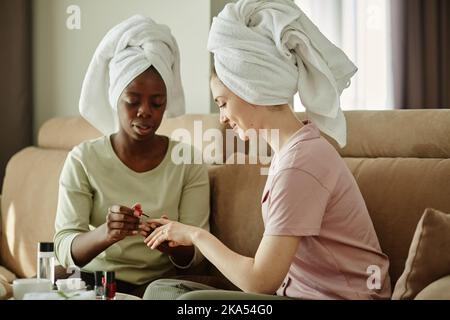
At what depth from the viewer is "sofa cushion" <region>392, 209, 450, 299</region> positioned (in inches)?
64.2

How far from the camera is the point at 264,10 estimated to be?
72.3 inches

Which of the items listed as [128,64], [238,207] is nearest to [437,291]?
[238,207]

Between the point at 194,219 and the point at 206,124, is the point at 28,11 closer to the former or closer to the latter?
the point at 206,124

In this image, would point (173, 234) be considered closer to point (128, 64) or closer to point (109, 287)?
point (109, 287)

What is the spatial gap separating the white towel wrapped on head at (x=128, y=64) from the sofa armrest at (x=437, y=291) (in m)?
1.02

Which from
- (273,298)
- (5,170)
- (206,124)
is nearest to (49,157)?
(5,170)

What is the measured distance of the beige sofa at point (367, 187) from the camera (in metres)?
1.99

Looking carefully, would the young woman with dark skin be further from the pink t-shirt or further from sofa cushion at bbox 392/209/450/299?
sofa cushion at bbox 392/209/450/299

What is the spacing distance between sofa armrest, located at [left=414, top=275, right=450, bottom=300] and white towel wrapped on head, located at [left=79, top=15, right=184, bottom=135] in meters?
1.02

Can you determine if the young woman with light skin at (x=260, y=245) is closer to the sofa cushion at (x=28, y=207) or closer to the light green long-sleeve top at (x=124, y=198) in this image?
the light green long-sleeve top at (x=124, y=198)

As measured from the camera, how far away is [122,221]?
1.92 meters

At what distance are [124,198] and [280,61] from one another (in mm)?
703

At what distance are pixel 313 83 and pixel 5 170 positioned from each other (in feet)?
6.03

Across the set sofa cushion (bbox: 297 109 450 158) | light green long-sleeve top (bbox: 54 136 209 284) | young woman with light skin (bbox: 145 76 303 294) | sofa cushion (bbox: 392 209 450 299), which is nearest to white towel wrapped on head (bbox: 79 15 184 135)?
light green long-sleeve top (bbox: 54 136 209 284)
